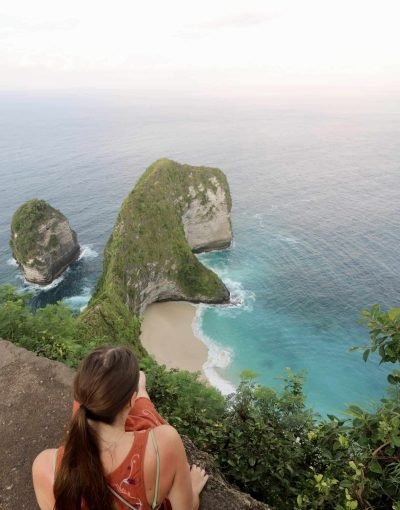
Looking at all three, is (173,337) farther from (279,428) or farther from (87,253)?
(279,428)

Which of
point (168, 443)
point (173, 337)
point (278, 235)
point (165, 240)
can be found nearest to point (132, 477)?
point (168, 443)

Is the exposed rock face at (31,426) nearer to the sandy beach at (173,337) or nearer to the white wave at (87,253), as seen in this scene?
the sandy beach at (173,337)

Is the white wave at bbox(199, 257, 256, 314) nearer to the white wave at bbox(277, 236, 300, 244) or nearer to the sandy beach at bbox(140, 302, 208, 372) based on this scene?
the sandy beach at bbox(140, 302, 208, 372)

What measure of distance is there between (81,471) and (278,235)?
5921 centimetres

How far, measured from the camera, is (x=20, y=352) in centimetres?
738

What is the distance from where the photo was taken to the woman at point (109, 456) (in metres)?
2.88

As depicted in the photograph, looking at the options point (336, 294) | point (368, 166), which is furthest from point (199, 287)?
point (368, 166)

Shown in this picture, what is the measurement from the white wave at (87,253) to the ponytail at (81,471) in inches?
2162

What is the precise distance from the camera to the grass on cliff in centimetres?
4928

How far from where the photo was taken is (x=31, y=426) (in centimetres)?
585

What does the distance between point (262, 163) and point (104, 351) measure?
344 ft

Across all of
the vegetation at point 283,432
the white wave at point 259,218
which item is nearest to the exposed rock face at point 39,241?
the white wave at point 259,218

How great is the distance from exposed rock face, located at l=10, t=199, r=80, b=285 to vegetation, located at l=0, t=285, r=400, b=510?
4318 centimetres

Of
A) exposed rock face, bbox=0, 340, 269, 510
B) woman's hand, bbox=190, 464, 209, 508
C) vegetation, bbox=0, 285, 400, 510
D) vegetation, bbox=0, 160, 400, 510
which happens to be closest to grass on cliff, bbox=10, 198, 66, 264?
vegetation, bbox=0, 160, 400, 510
